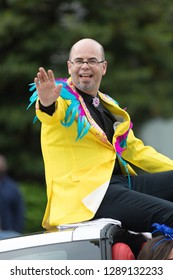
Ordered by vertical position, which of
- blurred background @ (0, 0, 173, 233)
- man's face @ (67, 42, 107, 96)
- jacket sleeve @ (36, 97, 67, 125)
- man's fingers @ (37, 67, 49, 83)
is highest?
blurred background @ (0, 0, 173, 233)

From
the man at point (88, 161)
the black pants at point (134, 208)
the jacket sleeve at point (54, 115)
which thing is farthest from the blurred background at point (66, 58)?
the jacket sleeve at point (54, 115)

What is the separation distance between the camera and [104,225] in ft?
14.4

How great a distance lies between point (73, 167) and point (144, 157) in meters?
0.68

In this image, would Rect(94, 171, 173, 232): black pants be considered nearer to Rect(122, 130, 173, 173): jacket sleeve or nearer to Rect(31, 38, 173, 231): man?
Rect(31, 38, 173, 231): man

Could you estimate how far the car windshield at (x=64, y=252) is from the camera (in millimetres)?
4195

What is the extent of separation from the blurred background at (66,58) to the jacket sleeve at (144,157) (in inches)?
256

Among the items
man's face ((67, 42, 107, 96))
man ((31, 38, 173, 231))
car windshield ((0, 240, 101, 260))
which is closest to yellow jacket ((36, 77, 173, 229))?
man ((31, 38, 173, 231))

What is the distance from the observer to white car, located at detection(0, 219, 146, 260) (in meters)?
4.21

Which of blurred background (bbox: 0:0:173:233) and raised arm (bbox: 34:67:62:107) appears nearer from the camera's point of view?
raised arm (bbox: 34:67:62:107)

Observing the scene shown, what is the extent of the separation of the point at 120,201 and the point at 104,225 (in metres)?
0.25

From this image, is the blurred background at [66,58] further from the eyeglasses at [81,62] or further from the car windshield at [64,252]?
the car windshield at [64,252]

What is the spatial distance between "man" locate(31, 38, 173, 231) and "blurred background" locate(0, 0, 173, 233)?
6792 mm

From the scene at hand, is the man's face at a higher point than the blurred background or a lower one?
lower

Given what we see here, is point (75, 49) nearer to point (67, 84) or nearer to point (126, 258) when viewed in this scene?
point (67, 84)
